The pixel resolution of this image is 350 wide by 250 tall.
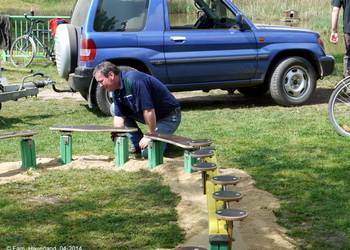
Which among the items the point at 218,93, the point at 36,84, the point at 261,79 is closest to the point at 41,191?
the point at 36,84

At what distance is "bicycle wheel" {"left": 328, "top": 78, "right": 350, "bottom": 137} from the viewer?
24.6ft

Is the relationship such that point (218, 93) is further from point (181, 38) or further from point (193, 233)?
point (193, 233)

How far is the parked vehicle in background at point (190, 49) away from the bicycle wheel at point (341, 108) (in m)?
2.44

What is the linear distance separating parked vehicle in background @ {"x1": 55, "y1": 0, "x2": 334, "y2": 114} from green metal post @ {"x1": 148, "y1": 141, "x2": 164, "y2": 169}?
3220 mm

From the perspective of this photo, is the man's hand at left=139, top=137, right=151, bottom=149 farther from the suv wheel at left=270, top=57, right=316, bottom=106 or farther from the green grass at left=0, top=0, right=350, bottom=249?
the suv wheel at left=270, top=57, right=316, bottom=106

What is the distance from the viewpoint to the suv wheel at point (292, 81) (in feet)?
33.6

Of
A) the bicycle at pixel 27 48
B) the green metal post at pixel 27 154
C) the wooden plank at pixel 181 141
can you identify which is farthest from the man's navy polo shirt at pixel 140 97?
the bicycle at pixel 27 48

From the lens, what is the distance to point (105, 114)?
9.75 meters

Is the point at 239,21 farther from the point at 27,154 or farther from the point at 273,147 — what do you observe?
the point at 27,154

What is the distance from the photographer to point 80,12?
33.2 feet

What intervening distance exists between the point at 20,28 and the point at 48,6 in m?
25.3

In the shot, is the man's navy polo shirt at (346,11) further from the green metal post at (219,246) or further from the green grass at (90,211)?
the green metal post at (219,246)

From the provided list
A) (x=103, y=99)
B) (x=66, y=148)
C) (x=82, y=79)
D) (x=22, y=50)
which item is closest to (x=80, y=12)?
(x=82, y=79)

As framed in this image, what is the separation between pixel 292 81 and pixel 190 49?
1.78m
